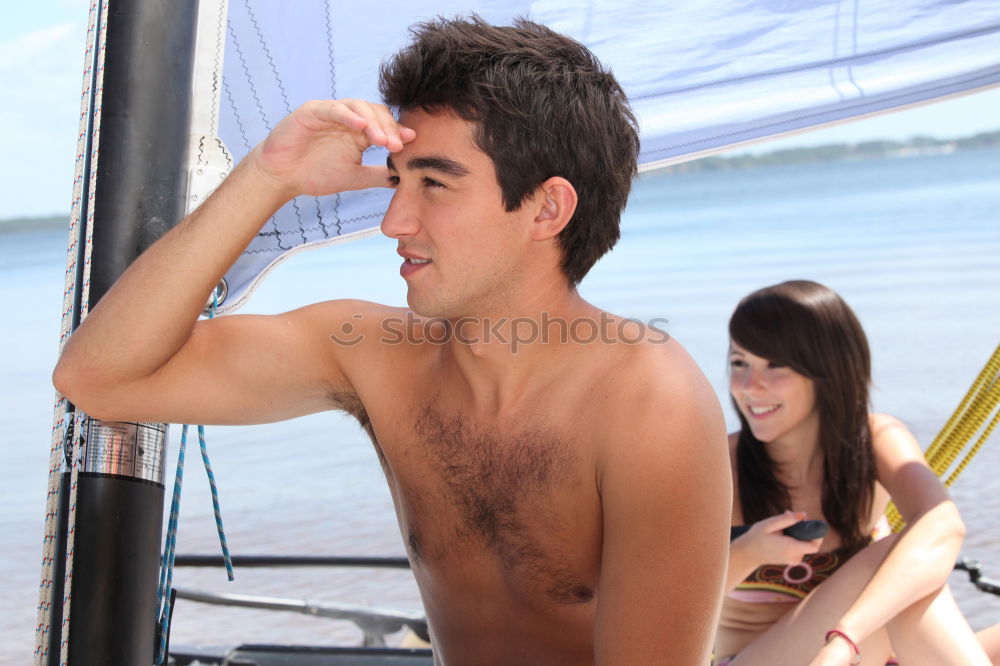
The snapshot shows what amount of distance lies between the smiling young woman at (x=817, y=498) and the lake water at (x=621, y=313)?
67.7 inches

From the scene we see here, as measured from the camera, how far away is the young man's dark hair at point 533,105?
202cm

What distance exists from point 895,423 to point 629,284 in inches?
461

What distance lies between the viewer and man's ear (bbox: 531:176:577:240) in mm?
2115

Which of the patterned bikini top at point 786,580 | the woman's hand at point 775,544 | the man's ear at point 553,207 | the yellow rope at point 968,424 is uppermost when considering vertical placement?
the man's ear at point 553,207

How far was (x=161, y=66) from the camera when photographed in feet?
6.71

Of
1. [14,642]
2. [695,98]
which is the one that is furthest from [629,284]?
[695,98]

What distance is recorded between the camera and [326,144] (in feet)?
6.79

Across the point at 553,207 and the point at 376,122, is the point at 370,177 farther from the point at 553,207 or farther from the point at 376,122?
the point at 553,207

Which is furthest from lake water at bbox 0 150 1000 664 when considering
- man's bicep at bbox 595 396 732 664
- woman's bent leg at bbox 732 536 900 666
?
man's bicep at bbox 595 396 732 664

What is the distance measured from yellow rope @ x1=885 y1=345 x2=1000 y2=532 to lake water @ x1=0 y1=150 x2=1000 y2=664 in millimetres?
1522

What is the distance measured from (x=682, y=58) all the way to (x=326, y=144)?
2.84 feet

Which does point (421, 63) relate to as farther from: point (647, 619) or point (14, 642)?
point (14, 642)

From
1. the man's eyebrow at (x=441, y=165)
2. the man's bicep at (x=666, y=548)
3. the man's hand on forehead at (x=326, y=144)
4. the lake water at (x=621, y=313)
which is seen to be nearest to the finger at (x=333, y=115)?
the man's hand on forehead at (x=326, y=144)

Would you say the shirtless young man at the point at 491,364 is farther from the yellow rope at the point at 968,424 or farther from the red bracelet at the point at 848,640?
the yellow rope at the point at 968,424
